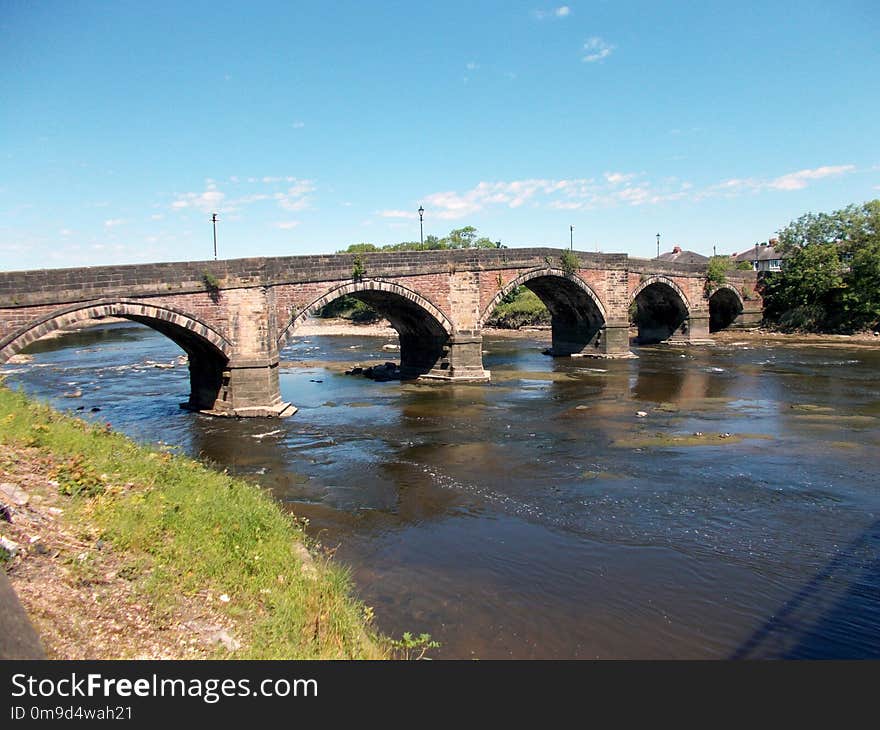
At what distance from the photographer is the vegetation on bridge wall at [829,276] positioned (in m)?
44.7

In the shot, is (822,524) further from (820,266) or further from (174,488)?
(820,266)

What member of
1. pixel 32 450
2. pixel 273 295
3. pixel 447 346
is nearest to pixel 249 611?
pixel 32 450

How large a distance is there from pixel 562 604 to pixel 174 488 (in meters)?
6.04

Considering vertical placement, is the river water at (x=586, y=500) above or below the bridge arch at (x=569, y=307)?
below

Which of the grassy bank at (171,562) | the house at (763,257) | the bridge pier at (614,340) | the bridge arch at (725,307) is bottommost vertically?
the grassy bank at (171,562)

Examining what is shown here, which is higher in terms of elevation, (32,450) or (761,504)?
(32,450)

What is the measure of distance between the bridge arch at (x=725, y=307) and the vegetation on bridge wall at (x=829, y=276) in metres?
3.00

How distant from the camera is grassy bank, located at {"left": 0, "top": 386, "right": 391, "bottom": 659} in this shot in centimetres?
555

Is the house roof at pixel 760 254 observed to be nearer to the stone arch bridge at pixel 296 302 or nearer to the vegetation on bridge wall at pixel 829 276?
the vegetation on bridge wall at pixel 829 276

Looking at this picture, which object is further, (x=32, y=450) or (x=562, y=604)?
(x=32, y=450)

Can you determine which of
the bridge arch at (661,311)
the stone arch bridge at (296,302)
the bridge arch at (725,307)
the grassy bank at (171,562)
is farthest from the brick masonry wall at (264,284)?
the bridge arch at (725,307)

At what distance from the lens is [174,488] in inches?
365

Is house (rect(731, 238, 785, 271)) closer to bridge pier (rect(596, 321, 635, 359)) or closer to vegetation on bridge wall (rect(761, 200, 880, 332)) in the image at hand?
vegetation on bridge wall (rect(761, 200, 880, 332))

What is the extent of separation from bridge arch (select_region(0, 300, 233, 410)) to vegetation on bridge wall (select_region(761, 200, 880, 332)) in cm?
4582
